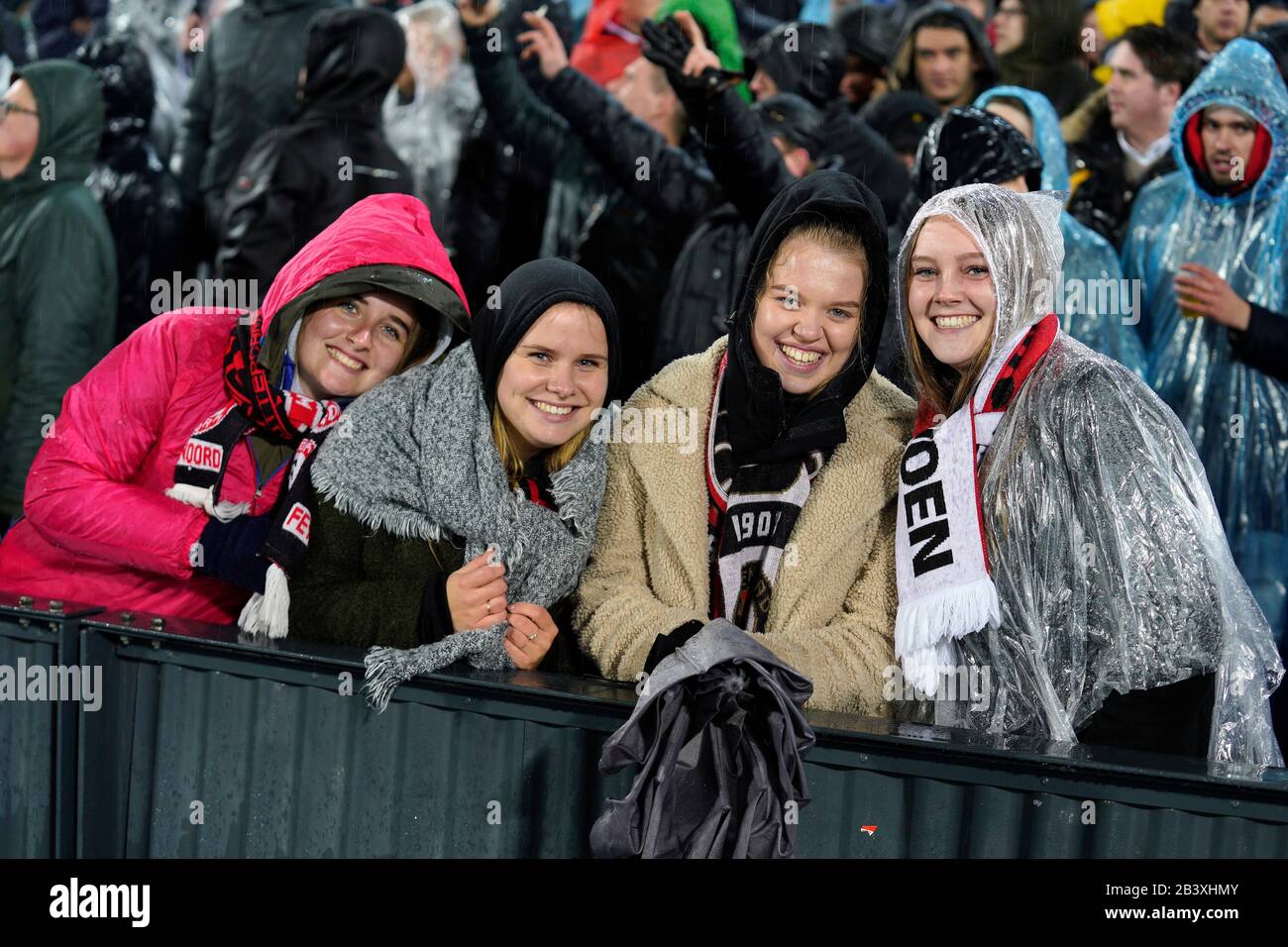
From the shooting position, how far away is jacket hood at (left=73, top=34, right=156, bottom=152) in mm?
7156

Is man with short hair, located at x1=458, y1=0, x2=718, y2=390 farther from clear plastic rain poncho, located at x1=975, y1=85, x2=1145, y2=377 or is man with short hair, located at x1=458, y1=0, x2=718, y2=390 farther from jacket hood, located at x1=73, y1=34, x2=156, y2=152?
jacket hood, located at x1=73, y1=34, x2=156, y2=152

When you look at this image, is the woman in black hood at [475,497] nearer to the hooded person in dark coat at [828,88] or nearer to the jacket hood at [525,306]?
the jacket hood at [525,306]

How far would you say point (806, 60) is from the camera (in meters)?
7.07

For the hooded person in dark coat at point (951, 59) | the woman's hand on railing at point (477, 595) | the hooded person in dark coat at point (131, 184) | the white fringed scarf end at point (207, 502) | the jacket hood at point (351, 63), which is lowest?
the woman's hand on railing at point (477, 595)

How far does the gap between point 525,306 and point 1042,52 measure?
478 centimetres

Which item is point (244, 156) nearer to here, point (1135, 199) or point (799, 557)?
point (1135, 199)

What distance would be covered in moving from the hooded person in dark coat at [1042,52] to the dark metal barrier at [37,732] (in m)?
5.50

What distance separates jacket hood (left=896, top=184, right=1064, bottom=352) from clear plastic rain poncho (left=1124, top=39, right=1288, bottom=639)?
89.3 inches

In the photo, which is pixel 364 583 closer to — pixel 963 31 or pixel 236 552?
pixel 236 552

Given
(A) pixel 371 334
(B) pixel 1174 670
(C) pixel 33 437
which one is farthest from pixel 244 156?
(B) pixel 1174 670

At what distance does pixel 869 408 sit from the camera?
3.59 metres

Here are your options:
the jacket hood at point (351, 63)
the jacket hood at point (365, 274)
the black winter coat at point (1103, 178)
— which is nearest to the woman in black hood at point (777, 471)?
the jacket hood at point (365, 274)

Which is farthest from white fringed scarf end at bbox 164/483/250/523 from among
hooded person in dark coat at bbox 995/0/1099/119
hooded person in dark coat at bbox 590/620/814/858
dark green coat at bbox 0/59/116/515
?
hooded person in dark coat at bbox 995/0/1099/119

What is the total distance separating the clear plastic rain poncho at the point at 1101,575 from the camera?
122 inches
